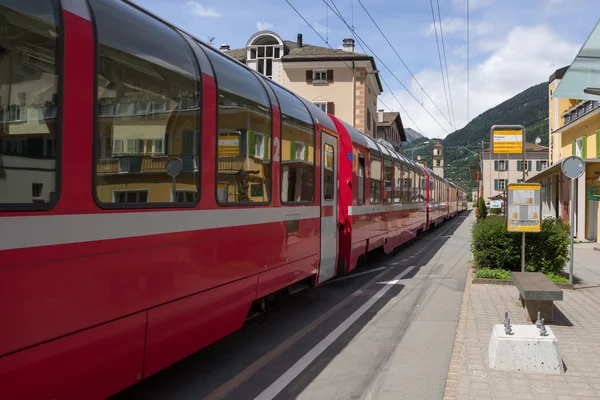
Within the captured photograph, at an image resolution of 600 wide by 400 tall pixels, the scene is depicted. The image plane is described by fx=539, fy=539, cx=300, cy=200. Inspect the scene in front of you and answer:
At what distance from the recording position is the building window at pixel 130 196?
3393 mm

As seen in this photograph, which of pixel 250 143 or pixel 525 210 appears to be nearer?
pixel 250 143

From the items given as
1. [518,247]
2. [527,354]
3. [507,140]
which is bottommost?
[527,354]

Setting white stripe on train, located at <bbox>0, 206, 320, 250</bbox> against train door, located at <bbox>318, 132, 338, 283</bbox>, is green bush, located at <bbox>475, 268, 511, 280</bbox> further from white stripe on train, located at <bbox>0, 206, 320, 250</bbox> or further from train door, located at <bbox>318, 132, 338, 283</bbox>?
white stripe on train, located at <bbox>0, 206, 320, 250</bbox>

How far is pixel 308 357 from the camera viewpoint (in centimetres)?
586

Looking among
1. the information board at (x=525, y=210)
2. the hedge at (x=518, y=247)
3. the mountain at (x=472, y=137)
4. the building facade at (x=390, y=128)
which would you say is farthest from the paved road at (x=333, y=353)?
the mountain at (x=472, y=137)

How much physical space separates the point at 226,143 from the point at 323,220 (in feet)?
11.5

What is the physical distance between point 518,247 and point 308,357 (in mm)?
6606

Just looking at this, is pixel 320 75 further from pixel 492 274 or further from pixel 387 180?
pixel 492 274

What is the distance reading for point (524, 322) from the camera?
23.9 ft

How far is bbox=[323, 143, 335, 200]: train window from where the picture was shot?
8172 mm

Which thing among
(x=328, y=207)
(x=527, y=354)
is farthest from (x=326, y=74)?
(x=527, y=354)

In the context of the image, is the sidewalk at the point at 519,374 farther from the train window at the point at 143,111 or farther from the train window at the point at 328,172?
the train window at the point at 143,111

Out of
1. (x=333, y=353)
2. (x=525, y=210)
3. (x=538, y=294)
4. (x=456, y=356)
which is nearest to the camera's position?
(x=456, y=356)

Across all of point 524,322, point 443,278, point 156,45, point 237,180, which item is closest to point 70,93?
point 156,45
